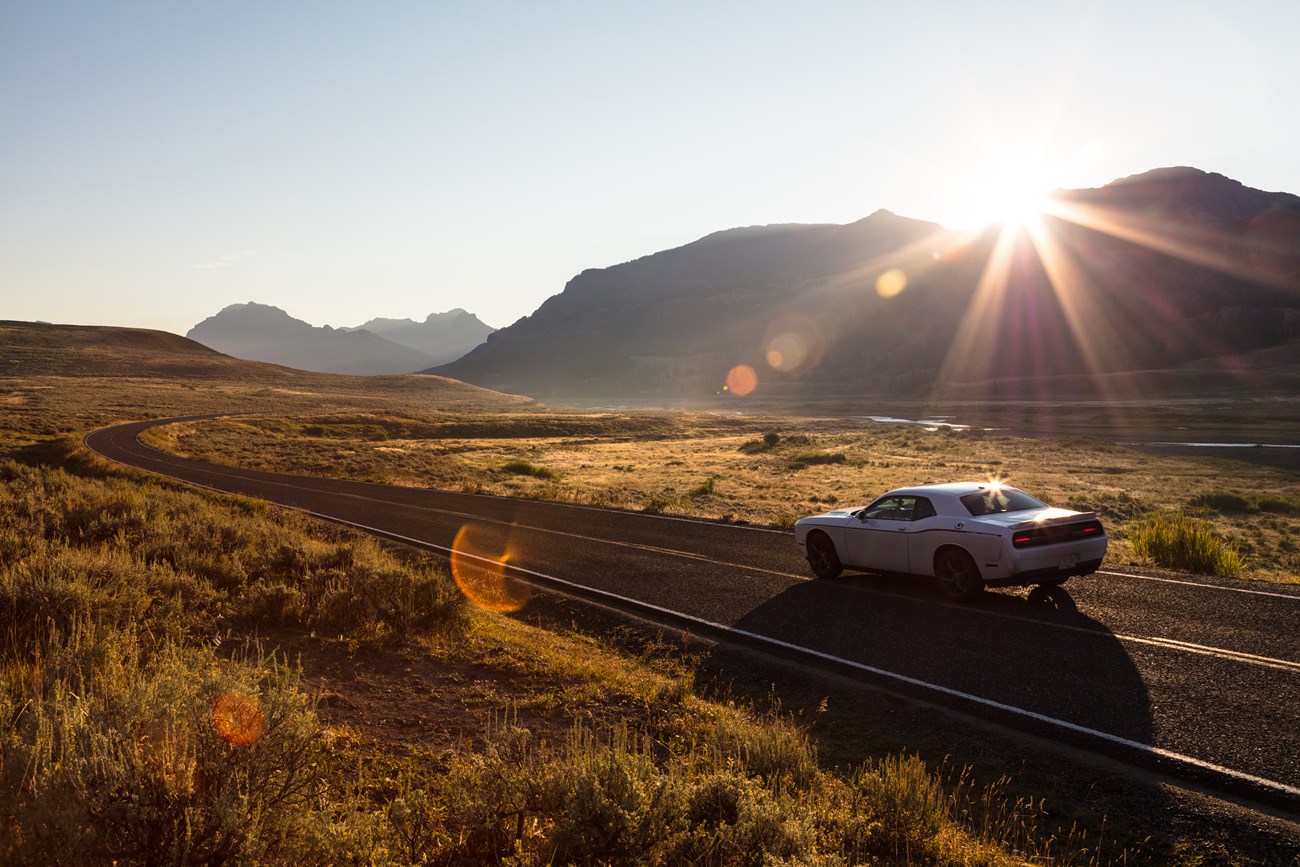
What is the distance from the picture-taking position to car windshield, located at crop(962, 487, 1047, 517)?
11.1 m

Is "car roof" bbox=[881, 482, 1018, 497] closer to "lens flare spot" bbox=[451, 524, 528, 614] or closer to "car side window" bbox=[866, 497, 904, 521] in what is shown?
"car side window" bbox=[866, 497, 904, 521]

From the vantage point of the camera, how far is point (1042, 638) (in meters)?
9.28

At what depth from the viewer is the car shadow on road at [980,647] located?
24.0 feet

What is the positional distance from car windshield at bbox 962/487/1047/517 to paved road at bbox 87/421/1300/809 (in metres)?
1.30

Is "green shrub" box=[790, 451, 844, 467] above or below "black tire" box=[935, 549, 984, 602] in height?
below

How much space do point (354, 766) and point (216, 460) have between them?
44.0m

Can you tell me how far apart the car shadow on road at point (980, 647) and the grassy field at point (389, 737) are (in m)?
1.07

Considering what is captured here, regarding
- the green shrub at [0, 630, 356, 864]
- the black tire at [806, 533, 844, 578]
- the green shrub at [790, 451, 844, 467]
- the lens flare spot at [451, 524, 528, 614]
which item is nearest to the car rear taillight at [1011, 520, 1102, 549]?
the black tire at [806, 533, 844, 578]

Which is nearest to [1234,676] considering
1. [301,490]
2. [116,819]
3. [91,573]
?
[116,819]

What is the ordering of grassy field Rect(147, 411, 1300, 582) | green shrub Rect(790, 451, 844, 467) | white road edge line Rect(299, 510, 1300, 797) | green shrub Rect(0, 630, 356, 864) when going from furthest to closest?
green shrub Rect(790, 451, 844, 467) → grassy field Rect(147, 411, 1300, 582) → white road edge line Rect(299, 510, 1300, 797) → green shrub Rect(0, 630, 356, 864)

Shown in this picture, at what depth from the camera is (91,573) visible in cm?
934

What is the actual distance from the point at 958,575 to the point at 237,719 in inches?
377

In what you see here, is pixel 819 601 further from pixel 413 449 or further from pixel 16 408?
pixel 16 408

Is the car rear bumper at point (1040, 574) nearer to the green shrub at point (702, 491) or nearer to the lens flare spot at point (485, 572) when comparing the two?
the lens flare spot at point (485, 572)
